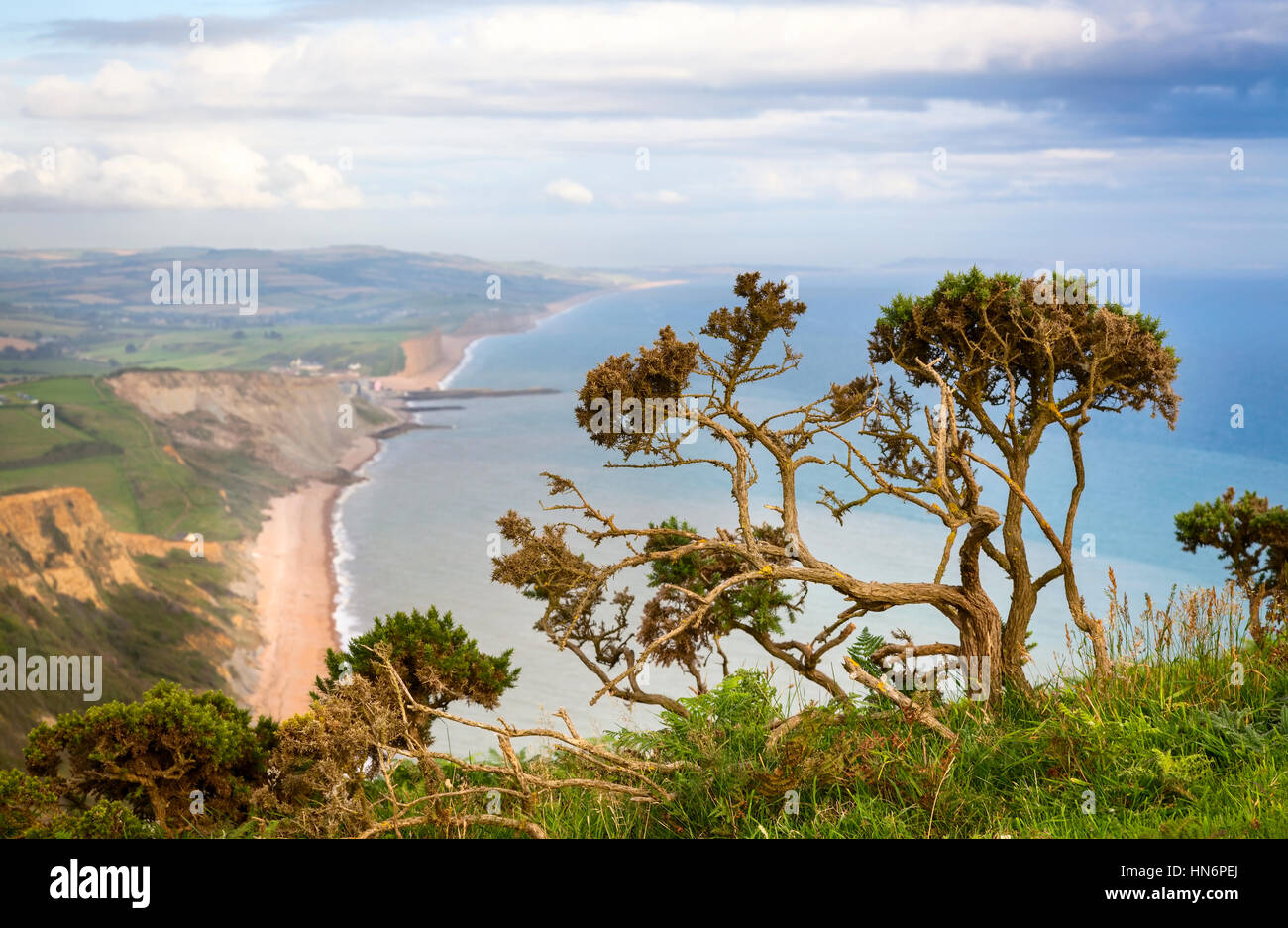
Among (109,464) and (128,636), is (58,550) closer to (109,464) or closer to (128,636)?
(128,636)

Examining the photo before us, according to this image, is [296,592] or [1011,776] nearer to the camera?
[1011,776]

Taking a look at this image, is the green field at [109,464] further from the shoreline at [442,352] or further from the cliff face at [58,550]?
the shoreline at [442,352]

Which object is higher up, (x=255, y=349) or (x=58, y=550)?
(x=255, y=349)

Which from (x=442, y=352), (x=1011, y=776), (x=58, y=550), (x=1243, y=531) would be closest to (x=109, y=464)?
(x=58, y=550)

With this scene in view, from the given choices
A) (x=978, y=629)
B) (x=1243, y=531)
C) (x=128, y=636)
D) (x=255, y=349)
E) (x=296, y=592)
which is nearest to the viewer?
(x=978, y=629)

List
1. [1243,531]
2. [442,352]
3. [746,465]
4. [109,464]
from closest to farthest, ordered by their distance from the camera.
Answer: [746,465] < [1243,531] < [109,464] < [442,352]
